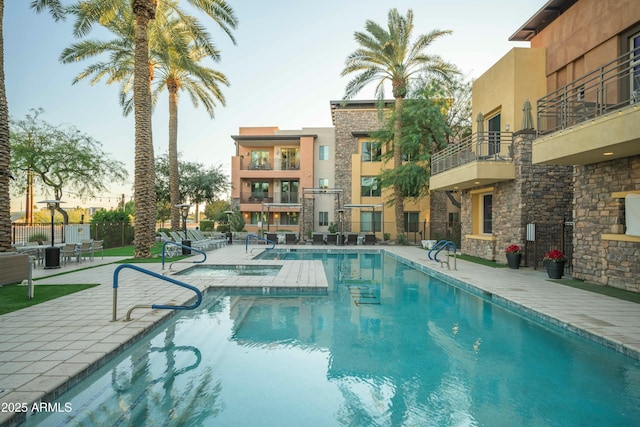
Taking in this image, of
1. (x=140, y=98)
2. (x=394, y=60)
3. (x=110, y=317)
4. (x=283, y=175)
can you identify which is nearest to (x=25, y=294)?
(x=110, y=317)

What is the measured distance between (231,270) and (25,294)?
18.6 feet

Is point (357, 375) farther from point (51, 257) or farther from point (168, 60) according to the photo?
point (168, 60)

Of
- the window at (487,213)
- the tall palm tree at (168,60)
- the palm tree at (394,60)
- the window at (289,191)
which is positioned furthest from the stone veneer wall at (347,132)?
the window at (487,213)

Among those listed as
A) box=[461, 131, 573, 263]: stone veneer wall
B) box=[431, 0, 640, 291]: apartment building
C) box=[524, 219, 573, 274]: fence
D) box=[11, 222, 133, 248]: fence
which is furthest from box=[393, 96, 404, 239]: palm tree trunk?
box=[11, 222, 133, 248]: fence

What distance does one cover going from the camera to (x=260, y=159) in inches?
1261

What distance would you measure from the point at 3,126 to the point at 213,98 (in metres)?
16.8

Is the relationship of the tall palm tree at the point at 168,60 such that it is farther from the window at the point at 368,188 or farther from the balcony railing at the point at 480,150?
the window at the point at 368,188

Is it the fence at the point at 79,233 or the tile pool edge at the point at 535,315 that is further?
the fence at the point at 79,233

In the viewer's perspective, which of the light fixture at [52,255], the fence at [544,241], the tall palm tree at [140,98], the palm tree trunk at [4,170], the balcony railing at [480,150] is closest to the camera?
the palm tree trunk at [4,170]

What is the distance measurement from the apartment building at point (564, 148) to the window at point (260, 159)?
16761mm

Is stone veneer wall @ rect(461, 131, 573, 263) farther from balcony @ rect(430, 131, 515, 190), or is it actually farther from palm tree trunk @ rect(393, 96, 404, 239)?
palm tree trunk @ rect(393, 96, 404, 239)

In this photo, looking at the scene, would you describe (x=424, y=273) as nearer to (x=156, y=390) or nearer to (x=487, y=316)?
(x=487, y=316)

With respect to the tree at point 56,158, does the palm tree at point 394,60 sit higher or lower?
higher

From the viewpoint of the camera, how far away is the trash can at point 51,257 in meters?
11.8
